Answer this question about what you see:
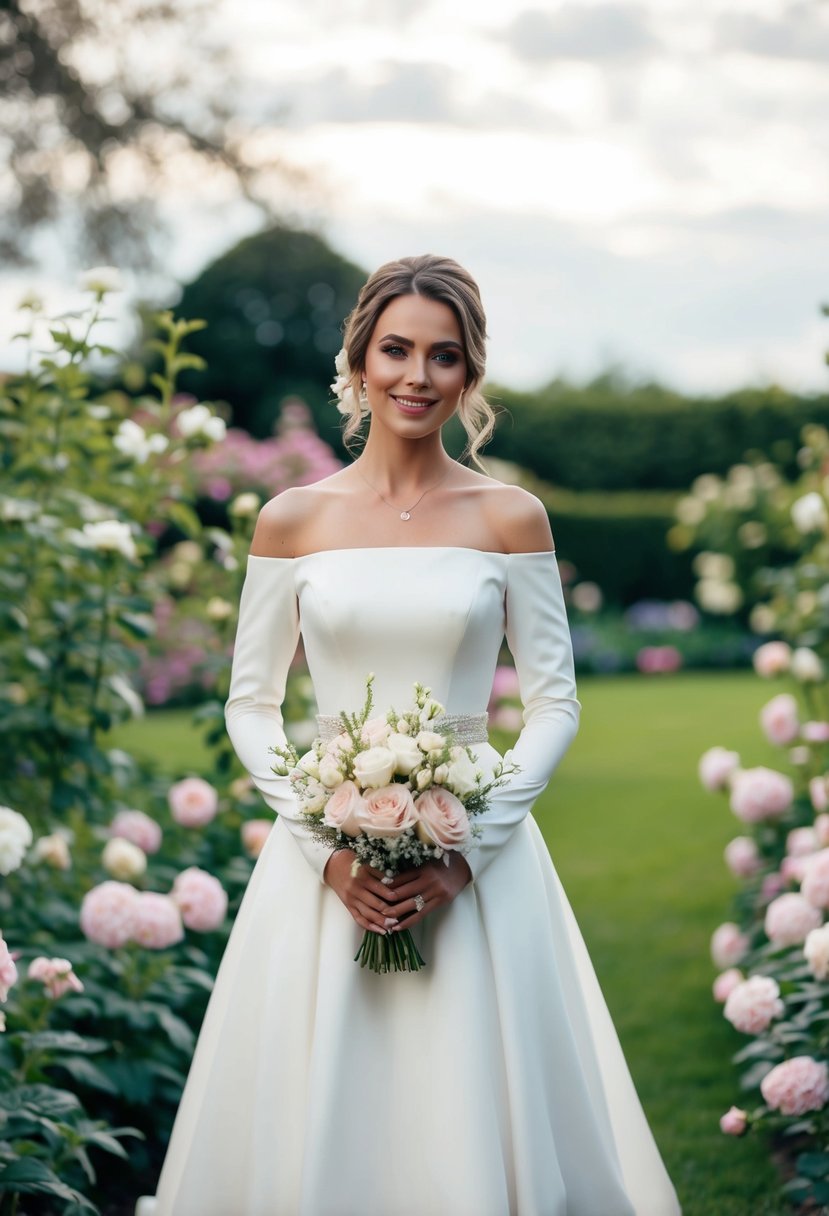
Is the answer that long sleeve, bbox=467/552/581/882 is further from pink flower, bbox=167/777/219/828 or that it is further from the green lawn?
pink flower, bbox=167/777/219/828

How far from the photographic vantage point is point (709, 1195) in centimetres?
359

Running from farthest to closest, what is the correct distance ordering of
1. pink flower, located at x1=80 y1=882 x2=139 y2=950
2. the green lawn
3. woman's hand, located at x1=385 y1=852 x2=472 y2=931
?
the green lawn
pink flower, located at x1=80 y1=882 x2=139 y2=950
woman's hand, located at x1=385 y1=852 x2=472 y2=931

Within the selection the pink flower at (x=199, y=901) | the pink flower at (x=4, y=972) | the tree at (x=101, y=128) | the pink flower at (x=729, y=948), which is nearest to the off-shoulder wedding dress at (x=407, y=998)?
the pink flower at (x=4, y=972)

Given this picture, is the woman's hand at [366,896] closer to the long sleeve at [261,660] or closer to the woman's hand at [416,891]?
the woman's hand at [416,891]

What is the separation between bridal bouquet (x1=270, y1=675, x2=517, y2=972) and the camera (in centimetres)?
234

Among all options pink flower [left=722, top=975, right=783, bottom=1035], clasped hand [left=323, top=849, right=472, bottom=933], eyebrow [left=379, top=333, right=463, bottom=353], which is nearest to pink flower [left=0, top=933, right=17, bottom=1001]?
clasped hand [left=323, top=849, right=472, bottom=933]

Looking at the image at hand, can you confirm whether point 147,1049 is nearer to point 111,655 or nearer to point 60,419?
point 111,655

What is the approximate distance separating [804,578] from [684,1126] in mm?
2045

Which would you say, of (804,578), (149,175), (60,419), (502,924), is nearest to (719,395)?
(149,175)

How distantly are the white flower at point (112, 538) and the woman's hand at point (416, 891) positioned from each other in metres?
1.66

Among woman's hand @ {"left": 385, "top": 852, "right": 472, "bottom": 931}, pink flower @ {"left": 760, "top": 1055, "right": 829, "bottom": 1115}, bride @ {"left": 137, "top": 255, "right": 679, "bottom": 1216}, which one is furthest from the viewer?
pink flower @ {"left": 760, "top": 1055, "right": 829, "bottom": 1115}

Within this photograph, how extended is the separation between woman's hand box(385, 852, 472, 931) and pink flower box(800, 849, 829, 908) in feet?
4.66

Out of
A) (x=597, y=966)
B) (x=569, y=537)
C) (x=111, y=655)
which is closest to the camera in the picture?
(x=111, y=655)

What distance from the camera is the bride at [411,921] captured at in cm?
255
